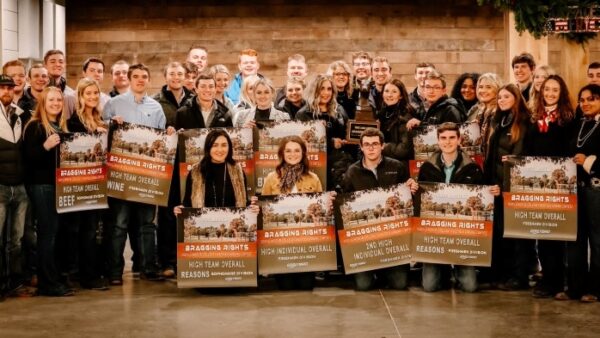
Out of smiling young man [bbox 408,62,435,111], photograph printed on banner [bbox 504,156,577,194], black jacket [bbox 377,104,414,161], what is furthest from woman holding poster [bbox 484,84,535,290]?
smiling young man [bbox 408,62,435,111]

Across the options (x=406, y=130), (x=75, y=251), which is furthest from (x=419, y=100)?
(x=75, y=251)

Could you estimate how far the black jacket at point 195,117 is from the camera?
25.1 feet

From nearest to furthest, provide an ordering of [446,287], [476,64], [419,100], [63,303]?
1. [63,303]
2. [446,287]
3. [419,100]
4. [476,64]

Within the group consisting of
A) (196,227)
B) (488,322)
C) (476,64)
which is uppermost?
(476,64)

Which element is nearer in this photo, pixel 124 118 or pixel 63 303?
pixel 63 303

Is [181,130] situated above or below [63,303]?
above

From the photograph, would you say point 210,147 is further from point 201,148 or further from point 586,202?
point 586,202

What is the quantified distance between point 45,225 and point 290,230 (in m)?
1.93

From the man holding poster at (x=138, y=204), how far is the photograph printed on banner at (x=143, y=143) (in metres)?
0.10

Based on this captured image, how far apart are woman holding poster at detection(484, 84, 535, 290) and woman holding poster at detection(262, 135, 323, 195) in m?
1.46

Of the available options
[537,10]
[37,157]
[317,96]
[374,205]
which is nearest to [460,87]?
[537,10]

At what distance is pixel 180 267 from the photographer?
683cm

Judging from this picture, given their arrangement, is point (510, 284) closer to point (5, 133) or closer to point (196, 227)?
point (196, 227)

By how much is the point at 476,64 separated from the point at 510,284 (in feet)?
23.7
